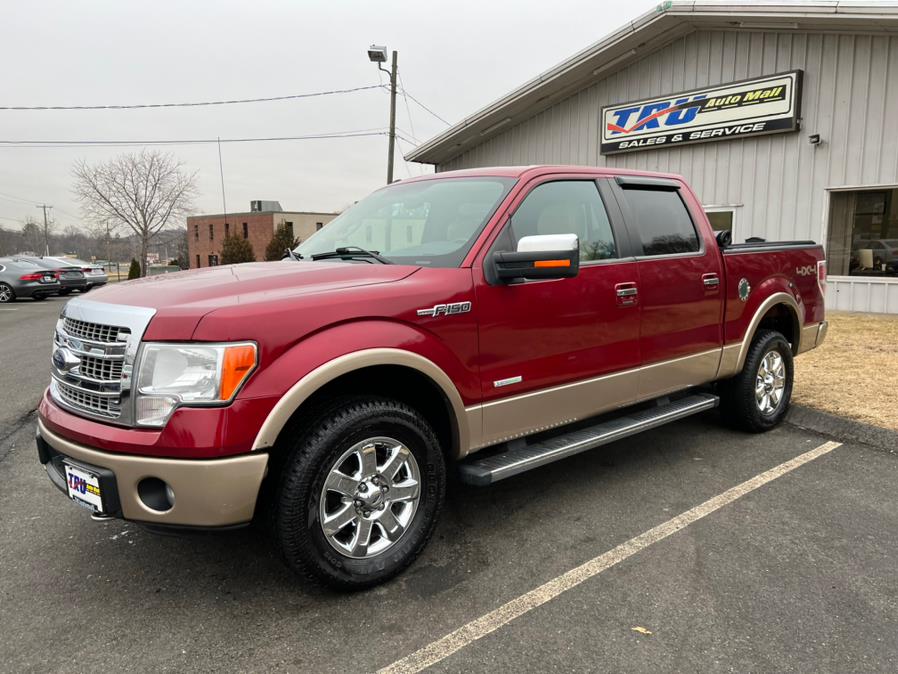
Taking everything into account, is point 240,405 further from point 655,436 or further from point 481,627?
point 655,436

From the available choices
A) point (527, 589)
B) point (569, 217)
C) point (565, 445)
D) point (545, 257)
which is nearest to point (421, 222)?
point (569, 217)

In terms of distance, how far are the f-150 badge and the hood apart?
22 centimetres

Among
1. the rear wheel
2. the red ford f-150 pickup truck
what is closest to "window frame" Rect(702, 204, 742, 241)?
the red ford f-150 pickup truck

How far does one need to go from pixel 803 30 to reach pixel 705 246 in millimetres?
9788

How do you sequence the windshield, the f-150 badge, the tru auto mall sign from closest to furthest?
1. the f-150 badge
2. the windshield
3. the tru auto mall sign

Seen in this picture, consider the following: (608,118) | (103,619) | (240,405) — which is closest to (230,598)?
(103,619)

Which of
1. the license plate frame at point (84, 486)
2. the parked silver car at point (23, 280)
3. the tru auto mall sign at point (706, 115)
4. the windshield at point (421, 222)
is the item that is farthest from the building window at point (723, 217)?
the parked silver car at point (23, 280)

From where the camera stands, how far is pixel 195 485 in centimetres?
247

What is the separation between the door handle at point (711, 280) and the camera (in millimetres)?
4482

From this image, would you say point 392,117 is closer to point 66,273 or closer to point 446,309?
point 66,273

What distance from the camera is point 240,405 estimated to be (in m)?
2.48

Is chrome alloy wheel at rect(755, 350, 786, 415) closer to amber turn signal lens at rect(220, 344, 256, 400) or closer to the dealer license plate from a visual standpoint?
amber turn signal lens at rect(220, 344, 256, 400)

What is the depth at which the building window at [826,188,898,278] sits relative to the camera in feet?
37.3

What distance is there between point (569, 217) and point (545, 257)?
92 cm
